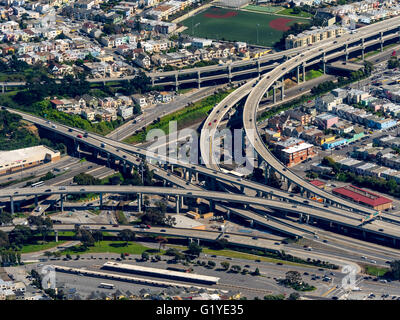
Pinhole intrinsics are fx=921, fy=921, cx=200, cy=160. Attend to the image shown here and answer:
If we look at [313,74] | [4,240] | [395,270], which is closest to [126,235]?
[4,240]

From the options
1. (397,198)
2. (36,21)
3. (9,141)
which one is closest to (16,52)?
(36,21)

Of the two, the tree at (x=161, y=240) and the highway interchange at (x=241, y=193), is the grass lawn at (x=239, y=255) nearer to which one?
the highway interchange at (x=241, y=193)

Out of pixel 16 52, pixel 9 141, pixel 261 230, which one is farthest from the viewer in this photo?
pixel 16 52

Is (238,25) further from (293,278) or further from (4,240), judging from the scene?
(293,278)

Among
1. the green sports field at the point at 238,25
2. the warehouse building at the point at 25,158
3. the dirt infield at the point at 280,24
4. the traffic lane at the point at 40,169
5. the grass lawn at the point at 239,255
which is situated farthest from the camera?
the dirt infield at the point at 280,24

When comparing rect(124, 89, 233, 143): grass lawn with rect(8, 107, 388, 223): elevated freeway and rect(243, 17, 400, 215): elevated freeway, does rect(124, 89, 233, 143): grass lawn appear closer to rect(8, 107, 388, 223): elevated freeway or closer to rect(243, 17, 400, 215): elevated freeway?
rect(8, 107, 388, 223): elevated freeway

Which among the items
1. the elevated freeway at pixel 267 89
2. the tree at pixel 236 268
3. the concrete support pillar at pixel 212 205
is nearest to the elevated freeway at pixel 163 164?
the elevated freeway at pixel 267 89

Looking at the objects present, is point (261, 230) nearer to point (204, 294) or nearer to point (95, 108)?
point (204, 294)
